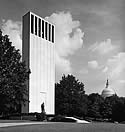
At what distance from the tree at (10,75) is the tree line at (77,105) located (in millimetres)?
34379

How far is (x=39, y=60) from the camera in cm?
6906

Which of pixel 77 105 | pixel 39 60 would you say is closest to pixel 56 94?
pixel 77 105

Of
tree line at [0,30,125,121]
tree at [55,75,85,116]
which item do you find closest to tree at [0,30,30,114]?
tree line at [0,30,125,121]

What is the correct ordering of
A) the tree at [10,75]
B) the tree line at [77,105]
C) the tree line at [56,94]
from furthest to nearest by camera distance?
the tree line at [77,105] → the tree line at [56,94] → the tree at [10,75]

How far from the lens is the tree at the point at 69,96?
68688 millimetres

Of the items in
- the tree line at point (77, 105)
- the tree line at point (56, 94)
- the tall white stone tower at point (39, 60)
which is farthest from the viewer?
the tree line at point (77, 105)

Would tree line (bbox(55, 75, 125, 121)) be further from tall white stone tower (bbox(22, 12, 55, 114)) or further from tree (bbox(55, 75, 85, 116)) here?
tall white stone tower (bbox(22, 12, 55, 114))

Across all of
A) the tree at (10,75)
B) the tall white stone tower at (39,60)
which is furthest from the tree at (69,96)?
the tree at (10,75)

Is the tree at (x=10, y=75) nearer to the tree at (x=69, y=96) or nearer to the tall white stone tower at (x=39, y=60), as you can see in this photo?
the tall white stone tower at (x=39, y=60)

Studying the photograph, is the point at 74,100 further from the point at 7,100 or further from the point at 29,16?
the point at 7,100

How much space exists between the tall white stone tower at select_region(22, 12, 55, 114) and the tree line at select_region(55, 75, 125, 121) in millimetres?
2403

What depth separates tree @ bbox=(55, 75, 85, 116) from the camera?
68688 mm

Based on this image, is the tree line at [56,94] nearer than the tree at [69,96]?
Yes

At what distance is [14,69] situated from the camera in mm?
34219
